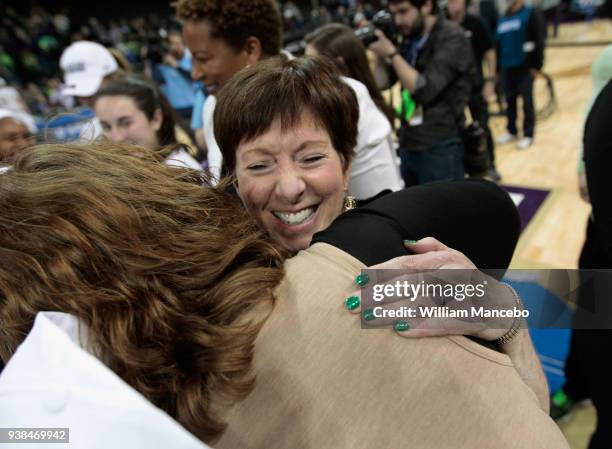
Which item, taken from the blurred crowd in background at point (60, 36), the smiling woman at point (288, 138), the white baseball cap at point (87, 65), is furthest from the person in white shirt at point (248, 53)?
the blurred crowd in background at point (60, 36)

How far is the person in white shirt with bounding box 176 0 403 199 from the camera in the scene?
123cm

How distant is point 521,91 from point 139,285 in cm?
427

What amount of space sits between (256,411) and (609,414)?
1109 millimetres

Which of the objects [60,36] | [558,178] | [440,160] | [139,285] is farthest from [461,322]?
[60,36]

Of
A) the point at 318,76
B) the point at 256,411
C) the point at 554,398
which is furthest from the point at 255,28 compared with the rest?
the point at 554,398

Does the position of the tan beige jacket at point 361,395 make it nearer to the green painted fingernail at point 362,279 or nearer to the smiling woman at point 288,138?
the green painted fingernail at point 362,279

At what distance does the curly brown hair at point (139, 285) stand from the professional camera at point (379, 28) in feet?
5.48

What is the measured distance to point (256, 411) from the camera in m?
0.46

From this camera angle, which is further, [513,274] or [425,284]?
[513,274]

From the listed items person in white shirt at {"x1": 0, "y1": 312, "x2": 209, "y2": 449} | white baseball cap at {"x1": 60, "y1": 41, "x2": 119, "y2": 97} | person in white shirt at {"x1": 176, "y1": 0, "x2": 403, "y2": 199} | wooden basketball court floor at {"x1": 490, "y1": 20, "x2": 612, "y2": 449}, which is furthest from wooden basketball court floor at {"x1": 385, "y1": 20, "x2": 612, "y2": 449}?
white baseball cap at {"x1": 60, "y1": 41, "x2": 119, "y2": 97}

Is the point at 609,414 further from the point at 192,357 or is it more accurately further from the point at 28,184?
the point at 28,184

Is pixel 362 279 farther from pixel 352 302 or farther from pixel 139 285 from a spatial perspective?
pixel 139 285

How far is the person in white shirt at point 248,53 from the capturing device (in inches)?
48.3

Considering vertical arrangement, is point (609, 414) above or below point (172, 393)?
below
